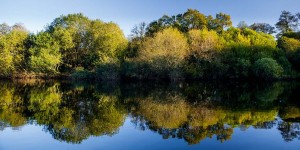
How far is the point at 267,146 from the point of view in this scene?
12883 mm

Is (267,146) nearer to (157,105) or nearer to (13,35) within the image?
(157,105)

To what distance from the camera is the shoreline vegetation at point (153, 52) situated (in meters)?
56.4

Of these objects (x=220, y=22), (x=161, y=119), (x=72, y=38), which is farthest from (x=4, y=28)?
(x=161, y=119)

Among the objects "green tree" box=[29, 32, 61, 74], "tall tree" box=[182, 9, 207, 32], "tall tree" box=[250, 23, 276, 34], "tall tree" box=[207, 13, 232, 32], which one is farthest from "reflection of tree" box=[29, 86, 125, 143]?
"tall tree" box=[250, 23, 276, 34]

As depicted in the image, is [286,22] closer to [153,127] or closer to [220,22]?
[220,22]

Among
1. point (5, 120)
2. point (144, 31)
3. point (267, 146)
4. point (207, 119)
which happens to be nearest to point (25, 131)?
point (5, 120)

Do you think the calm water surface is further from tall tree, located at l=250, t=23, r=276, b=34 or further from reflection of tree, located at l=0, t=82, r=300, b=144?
tall tree, located at l=250, t=23, r=276, b=34

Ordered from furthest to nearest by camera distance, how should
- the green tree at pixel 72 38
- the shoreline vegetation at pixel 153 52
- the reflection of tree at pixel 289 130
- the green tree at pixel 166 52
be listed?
the green tree at pixel 72 38 → the shoreline vegetation at pixel 153 52 → the green tree at pixel 166 52 → the reflection of tree at pixel 289 130

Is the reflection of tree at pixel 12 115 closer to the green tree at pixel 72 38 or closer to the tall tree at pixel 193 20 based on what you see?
the green tree at pixel 72 38

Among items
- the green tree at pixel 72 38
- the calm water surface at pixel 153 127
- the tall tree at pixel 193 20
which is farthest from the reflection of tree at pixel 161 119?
the tall tree at pixel 193 20

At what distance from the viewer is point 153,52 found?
5450 cm

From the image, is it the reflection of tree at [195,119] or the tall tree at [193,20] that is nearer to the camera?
the reflection of tree at [195,119]

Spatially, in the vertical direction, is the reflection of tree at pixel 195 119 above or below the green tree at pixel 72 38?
→ below

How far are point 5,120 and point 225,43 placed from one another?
1953 inches
